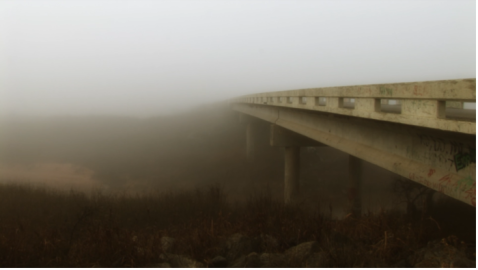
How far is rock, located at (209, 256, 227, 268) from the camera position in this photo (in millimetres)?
7039

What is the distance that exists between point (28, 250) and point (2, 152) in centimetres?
3414

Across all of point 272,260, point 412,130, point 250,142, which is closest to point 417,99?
point 412,130

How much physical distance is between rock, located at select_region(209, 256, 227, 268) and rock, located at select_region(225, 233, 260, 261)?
216mm

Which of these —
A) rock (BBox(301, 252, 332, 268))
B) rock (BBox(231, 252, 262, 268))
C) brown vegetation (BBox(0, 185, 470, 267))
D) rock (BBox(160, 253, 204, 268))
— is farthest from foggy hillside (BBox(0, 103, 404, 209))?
rock (BBox(160, 253, 204, 268))

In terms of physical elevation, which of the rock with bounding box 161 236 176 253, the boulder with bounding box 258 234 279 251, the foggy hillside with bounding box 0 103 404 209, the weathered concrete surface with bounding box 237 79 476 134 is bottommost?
the foggy hillside with bounding box 0 103 404 209

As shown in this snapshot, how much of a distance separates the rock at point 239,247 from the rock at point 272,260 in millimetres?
641

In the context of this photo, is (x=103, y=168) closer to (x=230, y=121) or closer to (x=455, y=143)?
(x=230, y=121)

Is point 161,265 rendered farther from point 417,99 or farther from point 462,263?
point 417,99

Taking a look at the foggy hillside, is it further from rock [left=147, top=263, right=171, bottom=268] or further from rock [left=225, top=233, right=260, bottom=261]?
rock [left=147, top=263, right=171, bottom=268]

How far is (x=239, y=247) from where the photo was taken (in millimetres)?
7512

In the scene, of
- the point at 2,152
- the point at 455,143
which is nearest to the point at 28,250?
the point at 455,143

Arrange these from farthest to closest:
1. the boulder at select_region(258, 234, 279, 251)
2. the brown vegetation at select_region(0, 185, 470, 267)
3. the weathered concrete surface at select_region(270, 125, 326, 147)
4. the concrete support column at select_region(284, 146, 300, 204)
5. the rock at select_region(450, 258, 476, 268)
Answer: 1. the concrete support column at select_region(284, 146, 300, 204)
2. the weathered concrete surface at select_region(270, 125, 326, 147)
3. the boulder at select_region(258, 234, 279, 251)
4. the brown vegetation at select_region(0, 185, 470, 267)
5. the rock at select_region(450, 258, 476, 268)

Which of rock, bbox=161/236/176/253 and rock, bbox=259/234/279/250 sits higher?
rock, bbox=259/234/279/250

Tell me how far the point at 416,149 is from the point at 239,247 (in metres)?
3.68
